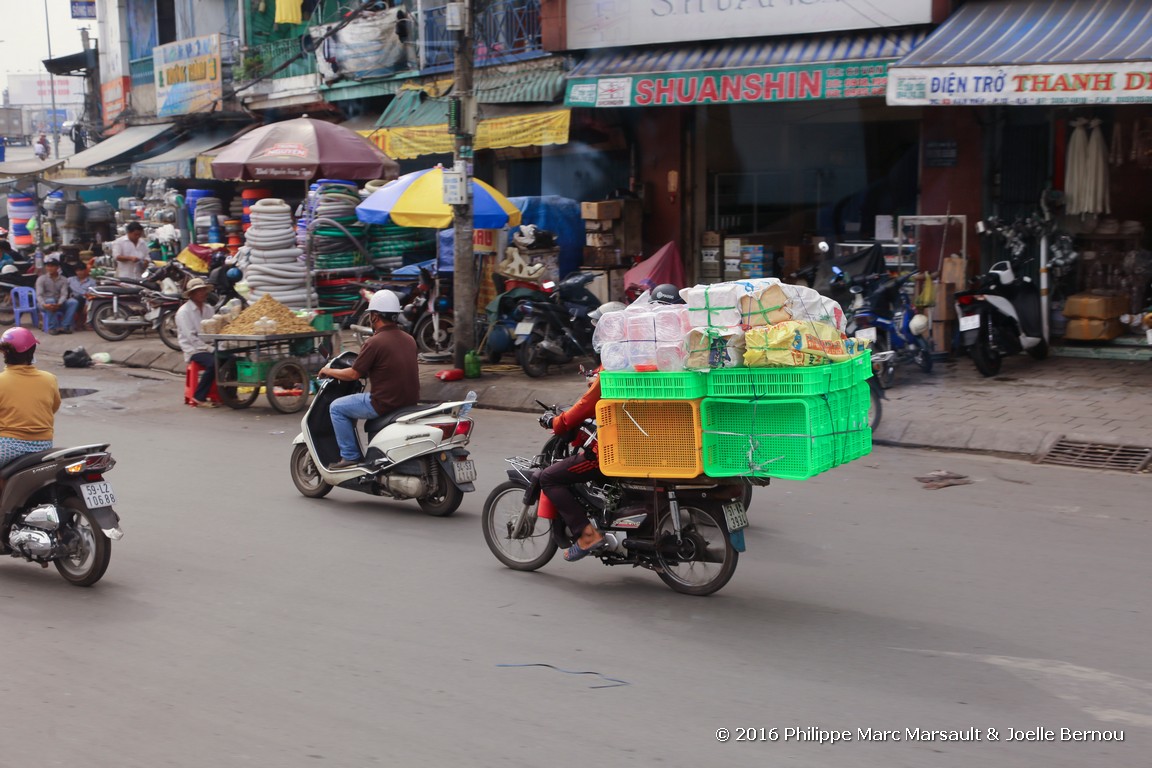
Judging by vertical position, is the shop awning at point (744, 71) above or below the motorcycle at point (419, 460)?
above

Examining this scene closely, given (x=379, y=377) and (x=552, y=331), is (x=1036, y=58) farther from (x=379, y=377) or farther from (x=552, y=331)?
(x=379, y=377)

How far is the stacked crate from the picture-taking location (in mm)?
5547

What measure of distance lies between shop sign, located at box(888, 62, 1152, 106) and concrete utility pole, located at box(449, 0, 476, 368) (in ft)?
15.7

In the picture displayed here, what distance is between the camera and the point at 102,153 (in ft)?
90.0

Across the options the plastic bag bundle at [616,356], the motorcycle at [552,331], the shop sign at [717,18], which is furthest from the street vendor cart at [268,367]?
the plastic bag bundle at [616,356]

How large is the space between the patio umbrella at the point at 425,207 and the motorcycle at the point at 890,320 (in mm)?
4299

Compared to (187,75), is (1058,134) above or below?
below

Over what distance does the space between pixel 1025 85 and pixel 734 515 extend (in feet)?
23.5

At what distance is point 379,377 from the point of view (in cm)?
848

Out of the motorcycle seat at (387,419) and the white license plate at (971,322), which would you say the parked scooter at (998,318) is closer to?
the white license plate at (971,322)

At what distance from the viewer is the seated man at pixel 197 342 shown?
13398mm

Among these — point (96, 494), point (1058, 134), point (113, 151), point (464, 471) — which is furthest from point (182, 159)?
point (96, 494)

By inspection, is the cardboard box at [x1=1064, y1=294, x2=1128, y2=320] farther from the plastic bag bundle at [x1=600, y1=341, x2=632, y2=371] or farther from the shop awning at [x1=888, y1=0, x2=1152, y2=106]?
the plastic bag bundle at [x1=600, y1=341, x2=632, y2=371]

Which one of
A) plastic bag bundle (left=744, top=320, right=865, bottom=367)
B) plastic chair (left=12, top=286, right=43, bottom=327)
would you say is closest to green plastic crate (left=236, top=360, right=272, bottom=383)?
plastic bag bundle (left=744, top=320, right=865, bottom=367)
